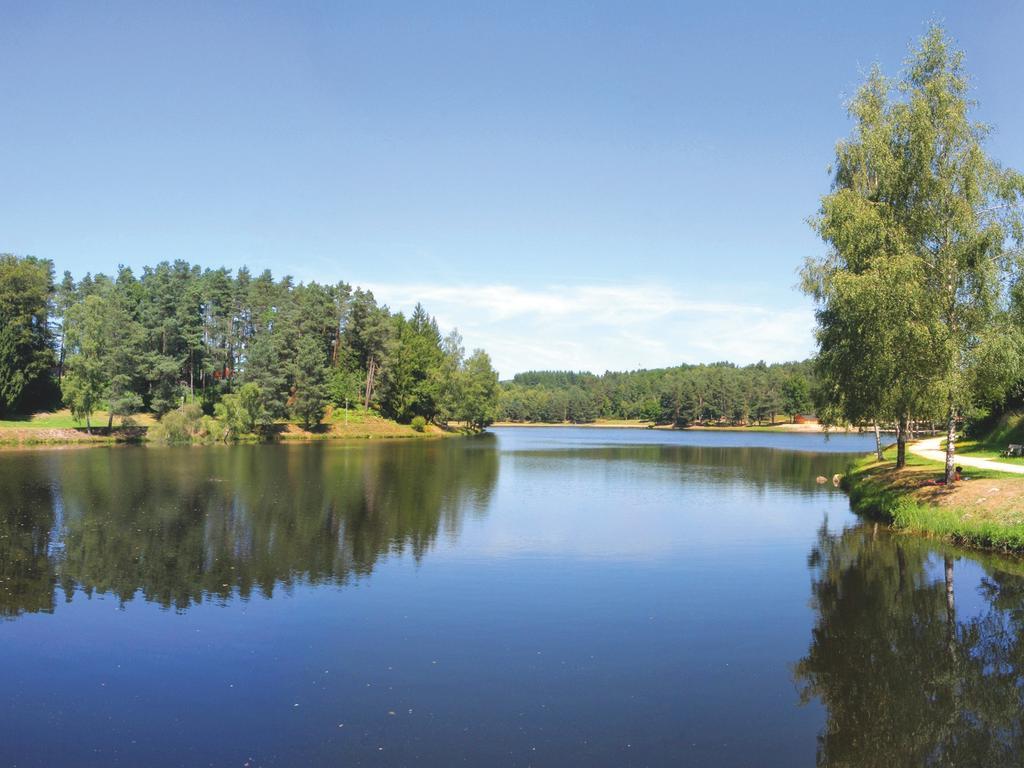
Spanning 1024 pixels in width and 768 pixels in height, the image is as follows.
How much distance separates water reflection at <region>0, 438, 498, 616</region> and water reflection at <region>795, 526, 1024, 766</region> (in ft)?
43.5

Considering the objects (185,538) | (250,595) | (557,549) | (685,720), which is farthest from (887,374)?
(185,538)

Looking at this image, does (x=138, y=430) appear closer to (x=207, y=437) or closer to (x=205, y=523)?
(x=207, y=437)

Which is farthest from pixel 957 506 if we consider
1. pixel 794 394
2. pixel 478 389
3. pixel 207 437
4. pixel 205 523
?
pixel 794 394

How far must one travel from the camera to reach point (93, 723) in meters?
11.7

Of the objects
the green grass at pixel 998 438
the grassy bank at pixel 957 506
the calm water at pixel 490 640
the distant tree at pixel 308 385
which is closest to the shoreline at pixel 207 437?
the distant tree at pixel 308 385

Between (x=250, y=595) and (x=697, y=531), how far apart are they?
18.3m

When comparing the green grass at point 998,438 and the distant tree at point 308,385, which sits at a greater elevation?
the distant tree at point 308,385

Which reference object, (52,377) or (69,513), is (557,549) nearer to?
(69,513)

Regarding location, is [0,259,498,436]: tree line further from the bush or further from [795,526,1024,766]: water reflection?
[795,526,1024,766]: water reflection

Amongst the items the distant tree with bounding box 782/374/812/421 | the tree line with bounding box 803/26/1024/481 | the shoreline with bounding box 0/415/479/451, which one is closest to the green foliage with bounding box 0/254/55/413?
the shoreline with bounding box 0/415/479/451

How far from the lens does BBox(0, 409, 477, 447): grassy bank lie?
70625 mm

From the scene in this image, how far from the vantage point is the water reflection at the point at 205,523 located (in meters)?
20.7

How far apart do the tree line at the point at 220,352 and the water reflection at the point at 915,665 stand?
2897 inches

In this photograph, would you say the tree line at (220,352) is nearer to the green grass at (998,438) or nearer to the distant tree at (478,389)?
the distant tree at (478,389)
